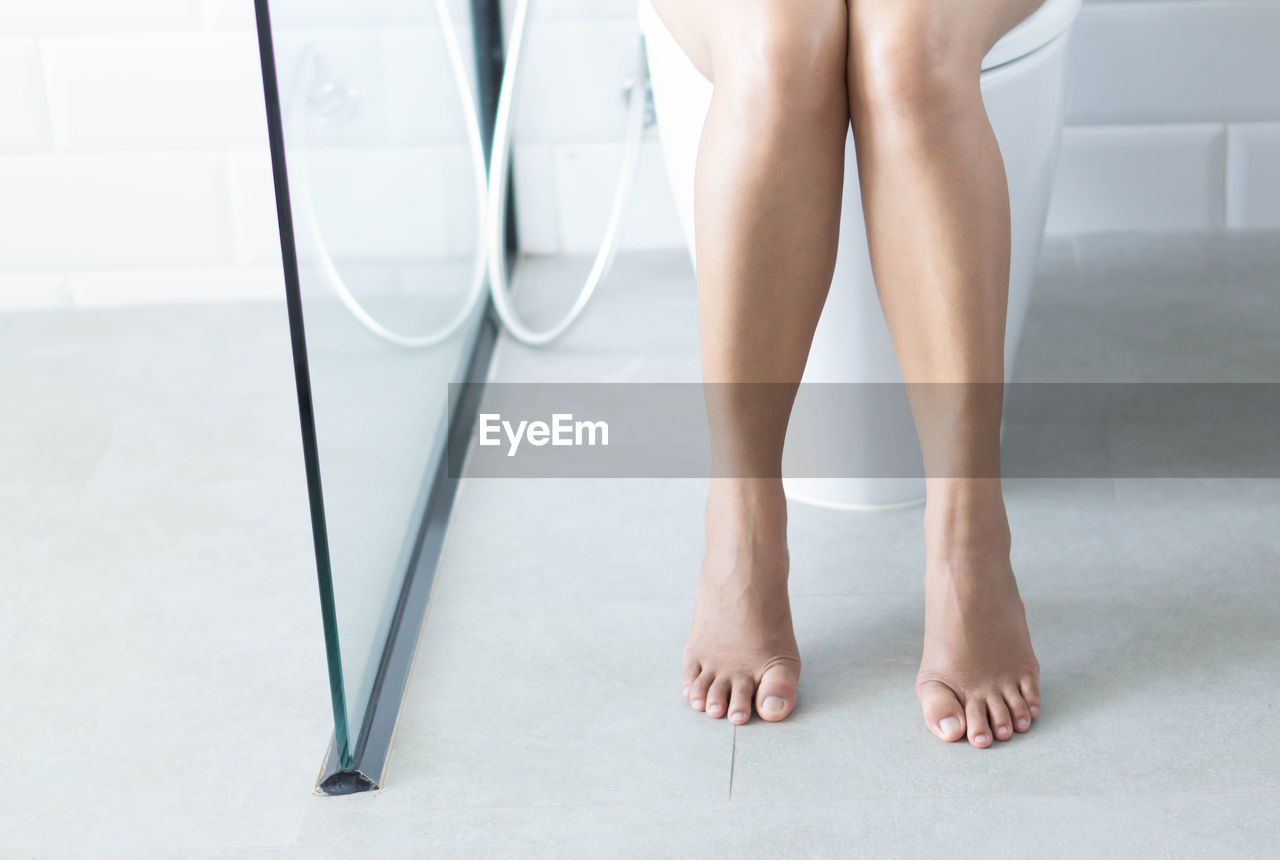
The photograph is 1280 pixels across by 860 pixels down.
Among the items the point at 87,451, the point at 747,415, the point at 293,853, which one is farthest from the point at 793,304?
the point at 87,451

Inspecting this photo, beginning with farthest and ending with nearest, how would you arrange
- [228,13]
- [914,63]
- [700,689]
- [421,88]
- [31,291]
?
[31,291] < [228,13] < [421,88] < [700,689] < [914,63]

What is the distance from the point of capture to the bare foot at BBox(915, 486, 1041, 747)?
995 mm

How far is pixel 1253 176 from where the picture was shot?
1.64 metres

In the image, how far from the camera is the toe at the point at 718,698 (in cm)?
102

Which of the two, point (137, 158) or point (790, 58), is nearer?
point (790, 58)

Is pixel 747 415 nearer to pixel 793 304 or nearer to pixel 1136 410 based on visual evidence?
pixel 793 304

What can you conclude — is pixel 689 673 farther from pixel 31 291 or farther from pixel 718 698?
pixel 31 291

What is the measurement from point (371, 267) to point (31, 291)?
0.83 metres

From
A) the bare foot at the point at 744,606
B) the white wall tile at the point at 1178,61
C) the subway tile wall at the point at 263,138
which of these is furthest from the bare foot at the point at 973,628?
the white wall tile at the point at 1178,61

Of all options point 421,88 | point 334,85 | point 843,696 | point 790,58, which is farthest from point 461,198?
point 843,696

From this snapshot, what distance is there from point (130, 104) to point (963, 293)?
109cm

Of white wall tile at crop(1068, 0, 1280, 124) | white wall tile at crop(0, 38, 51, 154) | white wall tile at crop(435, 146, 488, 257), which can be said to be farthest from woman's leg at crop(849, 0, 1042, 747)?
white wall tile at crop(0, 38, 51, 154)

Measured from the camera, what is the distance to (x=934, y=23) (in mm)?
925

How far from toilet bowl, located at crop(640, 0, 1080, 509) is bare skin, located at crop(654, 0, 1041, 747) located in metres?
0.04
